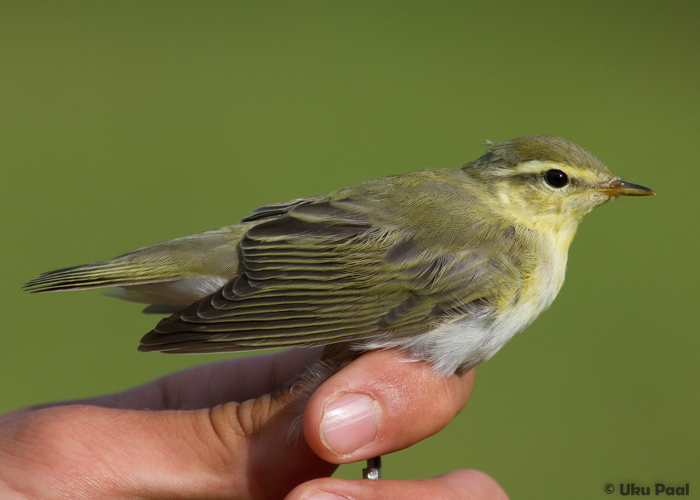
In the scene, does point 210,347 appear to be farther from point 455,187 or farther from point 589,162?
point 589,162

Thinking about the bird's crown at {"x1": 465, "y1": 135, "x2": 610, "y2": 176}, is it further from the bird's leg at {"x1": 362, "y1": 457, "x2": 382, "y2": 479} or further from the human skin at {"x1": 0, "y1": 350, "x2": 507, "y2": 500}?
the bird's leg at {"x1": 362, "y1": 457, "x2": 382, "y2": 479}

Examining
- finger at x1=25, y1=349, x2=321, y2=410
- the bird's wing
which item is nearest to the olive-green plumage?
the bird's wing

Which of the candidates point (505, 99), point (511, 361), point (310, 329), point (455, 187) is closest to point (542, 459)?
point (511, 361)

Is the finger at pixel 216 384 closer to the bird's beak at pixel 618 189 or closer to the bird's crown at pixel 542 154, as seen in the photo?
the bird's crown at pixel 542 154

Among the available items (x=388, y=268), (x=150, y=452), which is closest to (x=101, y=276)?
(x=150, y=452)

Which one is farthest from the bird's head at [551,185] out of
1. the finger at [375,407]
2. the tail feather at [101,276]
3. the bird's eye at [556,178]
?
the tail feather at [101,276]

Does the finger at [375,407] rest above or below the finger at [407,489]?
above
